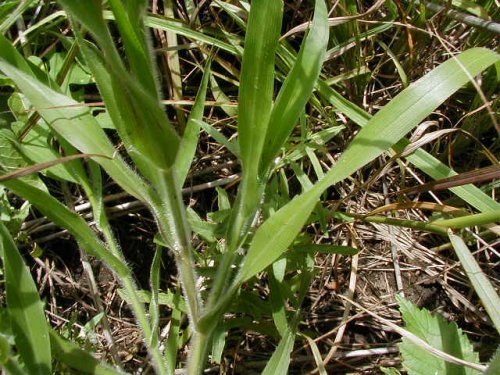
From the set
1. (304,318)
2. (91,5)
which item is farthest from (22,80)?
(304,318)

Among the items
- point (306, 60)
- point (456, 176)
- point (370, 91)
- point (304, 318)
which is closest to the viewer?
point (306, 60)

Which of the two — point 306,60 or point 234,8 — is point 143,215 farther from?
point 306,60

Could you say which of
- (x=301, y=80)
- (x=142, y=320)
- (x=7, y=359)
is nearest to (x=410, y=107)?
(x=301, y=80)

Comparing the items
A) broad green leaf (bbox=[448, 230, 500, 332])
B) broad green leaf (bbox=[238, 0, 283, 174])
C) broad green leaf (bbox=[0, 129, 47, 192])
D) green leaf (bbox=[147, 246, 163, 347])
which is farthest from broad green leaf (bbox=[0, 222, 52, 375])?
broad green leaf (bbox=[448, 230, 500, 332])

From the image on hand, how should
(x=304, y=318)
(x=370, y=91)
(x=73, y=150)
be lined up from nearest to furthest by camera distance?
1. (x=73, y=150)
2. (x=304, y=318)
3. (x=370, y=91)

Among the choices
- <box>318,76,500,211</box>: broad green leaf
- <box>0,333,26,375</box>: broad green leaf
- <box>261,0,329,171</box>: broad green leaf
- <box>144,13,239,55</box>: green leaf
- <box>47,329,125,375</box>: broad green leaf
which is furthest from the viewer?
<box>144,13,239,55</box>: green leaf

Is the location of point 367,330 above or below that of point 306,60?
below

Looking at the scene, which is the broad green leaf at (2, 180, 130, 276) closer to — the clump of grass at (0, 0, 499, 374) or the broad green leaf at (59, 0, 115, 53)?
the clump of grass at (0, 0, 499, 374)

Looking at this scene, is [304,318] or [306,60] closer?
[306,60]
